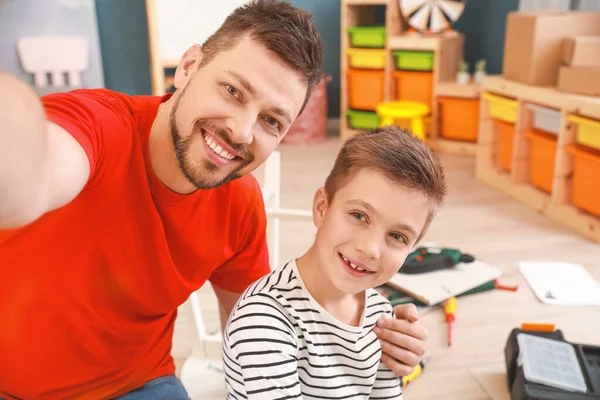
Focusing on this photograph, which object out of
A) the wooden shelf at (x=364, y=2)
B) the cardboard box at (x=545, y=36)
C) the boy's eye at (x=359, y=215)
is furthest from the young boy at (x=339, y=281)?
the wooden shelf at (x=364, y=2)

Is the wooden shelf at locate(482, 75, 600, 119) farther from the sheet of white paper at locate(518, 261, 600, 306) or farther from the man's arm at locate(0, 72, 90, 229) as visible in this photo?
the man's arm at locate(0, 72, 90, 229)

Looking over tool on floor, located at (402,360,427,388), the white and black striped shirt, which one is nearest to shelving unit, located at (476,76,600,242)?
tool on floor, located at (402,360,427,388)

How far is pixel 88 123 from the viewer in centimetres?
65

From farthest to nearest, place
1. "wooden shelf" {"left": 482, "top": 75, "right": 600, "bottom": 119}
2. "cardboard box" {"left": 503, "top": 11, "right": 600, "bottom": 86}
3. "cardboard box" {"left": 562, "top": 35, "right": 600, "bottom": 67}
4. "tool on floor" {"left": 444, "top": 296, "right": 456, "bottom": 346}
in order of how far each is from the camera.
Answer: "cardboard box" {"left": 503, "top": 11, "right": 600, "bottom": 86}, "cardboard box" {"left": 562, "top": 35, "right": 600, "bottom": 67}, "wooden shelf" {"left": 482, "top": 75, "right": 600, "bottom": 119}, "tool on floor" {"left": 444, "top": 296, "right": 456, "bottom": 346}

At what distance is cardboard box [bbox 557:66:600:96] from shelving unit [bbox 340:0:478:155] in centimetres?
80

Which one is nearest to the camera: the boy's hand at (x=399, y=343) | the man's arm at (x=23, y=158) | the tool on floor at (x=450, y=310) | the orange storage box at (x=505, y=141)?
the man's arm at (x=23, y=158)

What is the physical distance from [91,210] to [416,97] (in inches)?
108

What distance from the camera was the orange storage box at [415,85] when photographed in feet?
10.4

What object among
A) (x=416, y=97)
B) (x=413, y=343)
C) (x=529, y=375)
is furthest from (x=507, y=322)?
(x=416, y=97)

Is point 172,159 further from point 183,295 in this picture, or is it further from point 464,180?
point 464,180

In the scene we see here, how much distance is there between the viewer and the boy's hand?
0.84 meters

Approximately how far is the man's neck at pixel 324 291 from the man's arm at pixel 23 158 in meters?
0.39

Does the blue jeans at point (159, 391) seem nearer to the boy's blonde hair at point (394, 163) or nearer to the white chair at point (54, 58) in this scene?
the boy's blonde hair at point (394, 163)

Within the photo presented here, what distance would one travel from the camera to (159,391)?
3.00 feet
